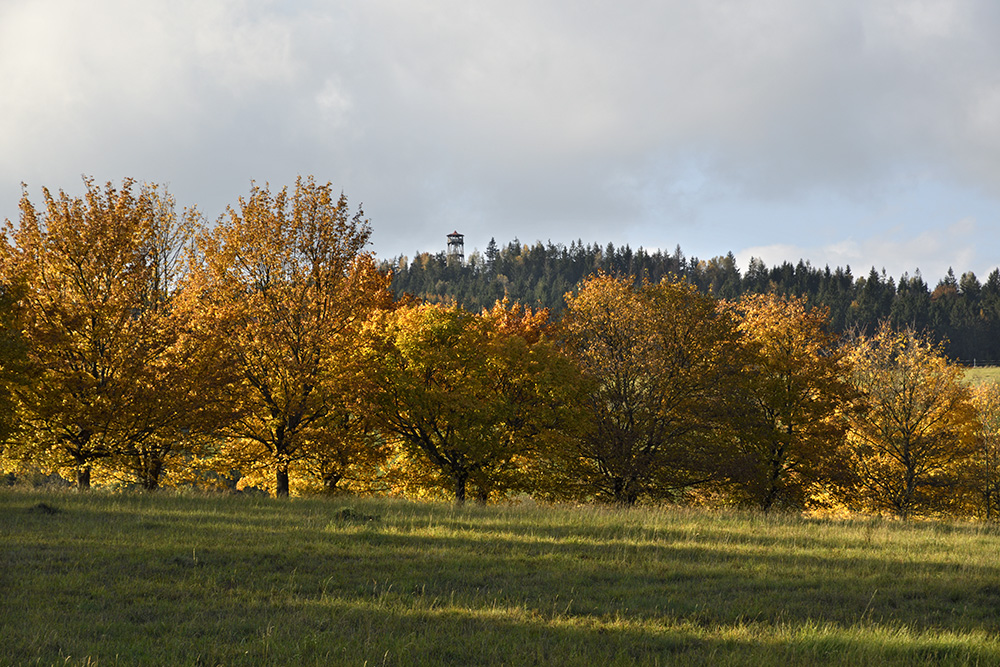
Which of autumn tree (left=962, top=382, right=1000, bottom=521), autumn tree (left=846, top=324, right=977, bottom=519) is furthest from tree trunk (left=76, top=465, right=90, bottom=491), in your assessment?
autumn tree (left=962, top=382, right=1000, bottom=521)

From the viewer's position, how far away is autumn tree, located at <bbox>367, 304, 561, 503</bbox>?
94.2 ft

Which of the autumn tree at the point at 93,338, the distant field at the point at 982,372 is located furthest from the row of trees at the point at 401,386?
the distant field at the point at 982,372

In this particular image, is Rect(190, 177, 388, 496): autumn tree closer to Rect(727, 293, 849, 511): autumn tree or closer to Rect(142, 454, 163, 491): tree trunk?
Rect(142, 454, 163, 491): tree trunk

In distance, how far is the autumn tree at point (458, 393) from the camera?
28.7m

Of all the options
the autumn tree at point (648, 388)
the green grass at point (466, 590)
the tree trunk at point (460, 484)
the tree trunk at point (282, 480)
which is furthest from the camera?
the autumn tree at point (648, 388)

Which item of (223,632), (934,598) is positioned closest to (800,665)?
(934,598)

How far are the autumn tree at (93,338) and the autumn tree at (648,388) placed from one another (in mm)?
17445

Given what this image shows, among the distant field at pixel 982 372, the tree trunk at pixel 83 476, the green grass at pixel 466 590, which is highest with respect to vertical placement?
the distant field at pixel 982 372

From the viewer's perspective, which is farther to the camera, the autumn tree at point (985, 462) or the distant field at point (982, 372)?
the distant field at point (982, 372)

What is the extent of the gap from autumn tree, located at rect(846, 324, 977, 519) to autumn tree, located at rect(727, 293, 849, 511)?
187 centimetres

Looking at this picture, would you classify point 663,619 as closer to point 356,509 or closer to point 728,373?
point 356,509

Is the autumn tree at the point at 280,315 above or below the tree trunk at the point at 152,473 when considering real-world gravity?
above

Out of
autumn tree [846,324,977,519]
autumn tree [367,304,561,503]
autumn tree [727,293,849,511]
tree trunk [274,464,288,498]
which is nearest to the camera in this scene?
tree trunk [274,464,288,498]

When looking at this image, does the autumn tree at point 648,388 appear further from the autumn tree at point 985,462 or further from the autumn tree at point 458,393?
the autumn tree at point 985,462
